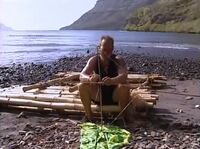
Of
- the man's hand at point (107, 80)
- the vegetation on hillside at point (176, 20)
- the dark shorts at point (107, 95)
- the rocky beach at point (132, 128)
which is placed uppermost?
the man's hand at point (107, 80)

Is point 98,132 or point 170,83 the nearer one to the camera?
point 98,132

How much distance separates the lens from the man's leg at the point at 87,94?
1059 centimetres

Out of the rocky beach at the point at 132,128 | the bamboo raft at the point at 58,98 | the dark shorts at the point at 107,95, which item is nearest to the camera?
the rocky beach at the point at 132,128

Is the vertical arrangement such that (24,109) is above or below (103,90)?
below

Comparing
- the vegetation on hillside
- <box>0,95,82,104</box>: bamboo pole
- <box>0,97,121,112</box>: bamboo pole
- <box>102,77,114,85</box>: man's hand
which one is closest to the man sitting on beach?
<box>102,77,114,85</box>: man's hand

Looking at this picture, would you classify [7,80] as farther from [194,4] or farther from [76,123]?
[194,4]

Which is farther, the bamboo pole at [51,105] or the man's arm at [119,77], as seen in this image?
the bamboo pole at [51,105]

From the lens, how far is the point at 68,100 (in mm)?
11984

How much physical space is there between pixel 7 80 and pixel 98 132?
11428mm

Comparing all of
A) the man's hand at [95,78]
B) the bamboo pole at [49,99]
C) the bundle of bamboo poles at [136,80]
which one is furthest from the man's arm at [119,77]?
the bundle of bamboo poles at [136,80]

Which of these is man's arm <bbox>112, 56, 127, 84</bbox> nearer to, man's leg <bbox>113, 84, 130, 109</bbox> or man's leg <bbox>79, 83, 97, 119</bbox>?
man's leg <bbox>113, 84, 130, 109</bbox>

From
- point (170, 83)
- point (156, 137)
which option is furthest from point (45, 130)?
point (170, 83)

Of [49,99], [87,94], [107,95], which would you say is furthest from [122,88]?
[49,99]

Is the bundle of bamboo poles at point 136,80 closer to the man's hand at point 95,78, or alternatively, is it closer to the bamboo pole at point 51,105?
the bamboo pole at point 51,105
